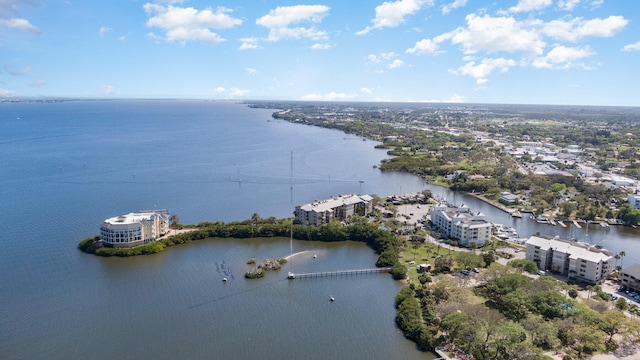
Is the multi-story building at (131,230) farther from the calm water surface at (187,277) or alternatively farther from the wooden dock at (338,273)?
the wooden dock at (338,273)

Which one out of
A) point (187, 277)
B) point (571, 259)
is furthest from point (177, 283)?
point (571, 259)

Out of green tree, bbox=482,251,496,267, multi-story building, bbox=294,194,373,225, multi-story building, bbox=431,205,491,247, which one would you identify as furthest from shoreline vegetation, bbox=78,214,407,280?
green tree, bbox=482,251,496,267

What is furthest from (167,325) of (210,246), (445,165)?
(445,165)

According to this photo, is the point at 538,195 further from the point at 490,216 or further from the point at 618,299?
the point at 618,299

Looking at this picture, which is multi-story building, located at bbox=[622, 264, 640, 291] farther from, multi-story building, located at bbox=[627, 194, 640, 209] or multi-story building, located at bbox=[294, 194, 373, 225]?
multi-story building, located at bbox=[627, 194, 640, 209]

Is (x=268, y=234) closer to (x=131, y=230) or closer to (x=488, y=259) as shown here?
(x=131, y=230)

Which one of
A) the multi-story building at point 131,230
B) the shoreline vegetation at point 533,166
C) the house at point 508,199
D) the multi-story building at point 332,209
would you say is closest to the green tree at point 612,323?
the multi-story building at point 332,209
